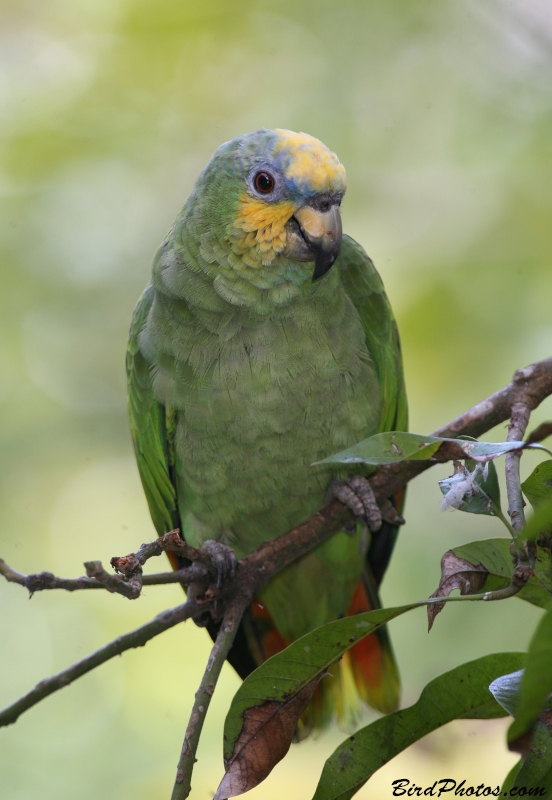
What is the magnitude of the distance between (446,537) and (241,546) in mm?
1129

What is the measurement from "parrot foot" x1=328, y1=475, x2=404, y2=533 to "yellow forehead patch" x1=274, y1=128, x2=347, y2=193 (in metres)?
0.67

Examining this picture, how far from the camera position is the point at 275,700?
3.61 feet

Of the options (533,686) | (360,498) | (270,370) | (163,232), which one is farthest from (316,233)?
(163,232)

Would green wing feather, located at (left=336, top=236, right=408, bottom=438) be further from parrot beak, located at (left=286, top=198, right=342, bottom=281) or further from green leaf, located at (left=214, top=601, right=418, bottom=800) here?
green leaf, located at (left=214, top=601, right=418, bottom=800)

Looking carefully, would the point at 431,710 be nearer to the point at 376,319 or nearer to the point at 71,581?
the point at 71,581

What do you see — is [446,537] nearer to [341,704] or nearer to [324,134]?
[341,704]

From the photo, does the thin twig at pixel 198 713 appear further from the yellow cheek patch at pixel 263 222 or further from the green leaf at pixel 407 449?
the yellow cheek patch at pixel 263 222

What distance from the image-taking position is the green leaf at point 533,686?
1.94ft

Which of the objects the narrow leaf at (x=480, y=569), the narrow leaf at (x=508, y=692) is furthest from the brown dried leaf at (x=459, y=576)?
the narrow leaf at (x=508, y=692)

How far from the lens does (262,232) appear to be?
1.57m

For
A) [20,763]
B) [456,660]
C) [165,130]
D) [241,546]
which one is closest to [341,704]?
[241,546]

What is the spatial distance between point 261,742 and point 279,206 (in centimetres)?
103

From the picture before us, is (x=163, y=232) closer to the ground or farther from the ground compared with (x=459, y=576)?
farther from the ground

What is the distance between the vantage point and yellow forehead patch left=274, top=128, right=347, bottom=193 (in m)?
1.54
